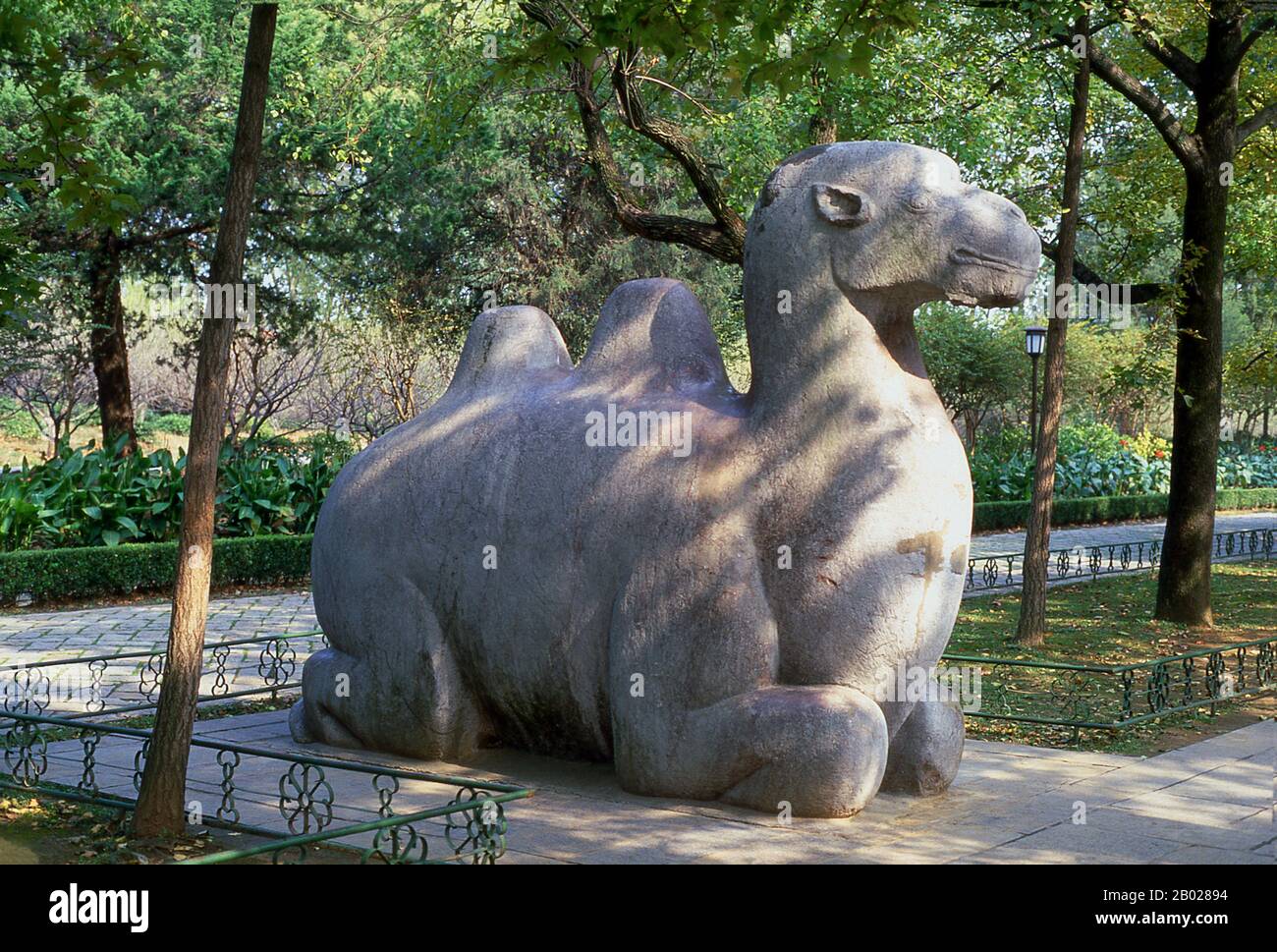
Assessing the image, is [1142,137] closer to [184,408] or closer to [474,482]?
[474,482]

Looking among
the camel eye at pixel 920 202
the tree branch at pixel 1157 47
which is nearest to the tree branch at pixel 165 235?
the tree branch at pixel 1157 47

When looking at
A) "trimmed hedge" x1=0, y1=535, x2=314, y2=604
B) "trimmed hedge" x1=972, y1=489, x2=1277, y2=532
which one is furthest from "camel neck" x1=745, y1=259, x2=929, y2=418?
"trimmed hedge" x1=972, y1=489, x2=1277, y2=532

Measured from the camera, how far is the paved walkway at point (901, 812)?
5676 mm

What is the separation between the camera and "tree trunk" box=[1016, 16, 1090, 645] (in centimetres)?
1255

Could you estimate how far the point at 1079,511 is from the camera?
92.2 feet

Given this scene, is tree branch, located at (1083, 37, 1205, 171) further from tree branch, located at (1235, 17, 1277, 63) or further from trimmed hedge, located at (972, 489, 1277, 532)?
trimmed hedge, located at (972, 489, 1277, 532)

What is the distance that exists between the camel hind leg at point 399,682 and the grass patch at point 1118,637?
11.7 ft

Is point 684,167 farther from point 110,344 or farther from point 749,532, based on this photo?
point 110,344

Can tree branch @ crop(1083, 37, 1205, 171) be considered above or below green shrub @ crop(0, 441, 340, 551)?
above

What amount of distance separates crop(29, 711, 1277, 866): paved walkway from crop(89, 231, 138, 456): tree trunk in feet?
52.6

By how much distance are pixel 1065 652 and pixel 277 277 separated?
17.6 meters

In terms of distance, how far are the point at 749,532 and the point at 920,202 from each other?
68.9 inches

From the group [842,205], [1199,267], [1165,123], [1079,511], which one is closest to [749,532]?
[842,205]

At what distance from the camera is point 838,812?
6.11 m
